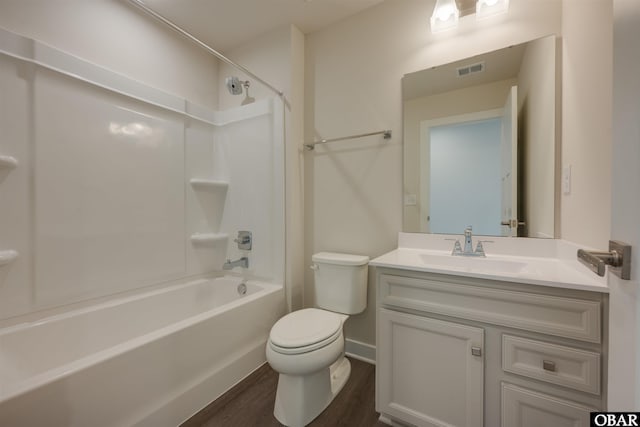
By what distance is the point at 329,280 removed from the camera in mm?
1796

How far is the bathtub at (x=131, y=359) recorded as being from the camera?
3.11ft

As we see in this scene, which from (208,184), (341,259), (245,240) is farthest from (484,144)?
(208,184)

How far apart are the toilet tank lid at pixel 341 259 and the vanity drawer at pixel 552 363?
34.1 inches

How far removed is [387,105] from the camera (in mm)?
1807

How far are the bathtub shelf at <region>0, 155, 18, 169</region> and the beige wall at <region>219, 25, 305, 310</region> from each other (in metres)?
1.48

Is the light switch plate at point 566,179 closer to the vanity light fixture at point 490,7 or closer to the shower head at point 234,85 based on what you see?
the vanity light fixture at point 490,7

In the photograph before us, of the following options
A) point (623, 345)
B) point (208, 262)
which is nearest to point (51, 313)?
point (208, 262)

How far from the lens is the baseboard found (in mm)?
1877

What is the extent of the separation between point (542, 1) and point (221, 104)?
2.38 m

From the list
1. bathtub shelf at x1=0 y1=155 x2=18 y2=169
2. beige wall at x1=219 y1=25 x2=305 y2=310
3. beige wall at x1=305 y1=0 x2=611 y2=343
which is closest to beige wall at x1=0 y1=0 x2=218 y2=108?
beige wall at x1=219 y1=25 x2=305 y2=310

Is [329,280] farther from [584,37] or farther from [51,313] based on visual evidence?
[584,37]

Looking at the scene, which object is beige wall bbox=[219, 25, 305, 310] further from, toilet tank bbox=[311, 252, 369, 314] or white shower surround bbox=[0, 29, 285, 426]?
toilet tank bbox=[311, 252, 369, 314]

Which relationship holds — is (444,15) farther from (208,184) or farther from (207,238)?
(207,238)

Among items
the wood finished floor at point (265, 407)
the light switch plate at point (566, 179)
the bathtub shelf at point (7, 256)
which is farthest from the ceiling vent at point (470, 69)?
the bathtub shelf at point (7, 256)
